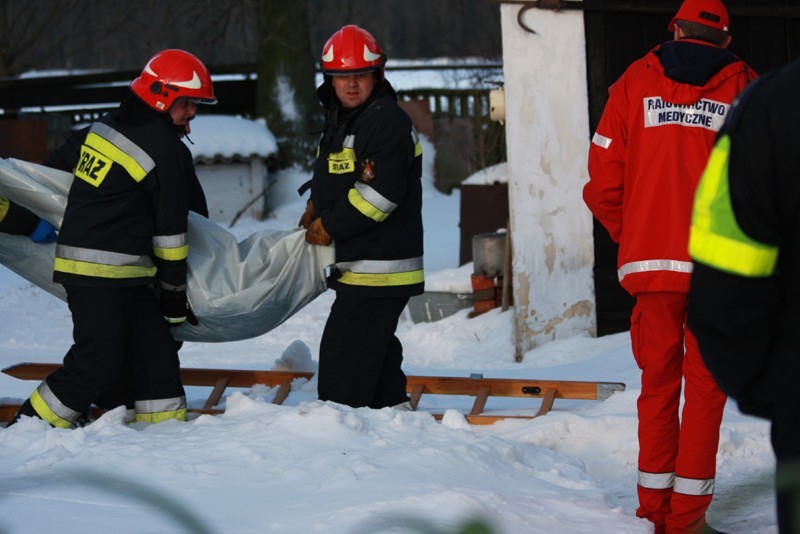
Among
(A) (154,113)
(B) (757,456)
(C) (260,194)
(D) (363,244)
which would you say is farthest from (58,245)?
(C) (260,194)

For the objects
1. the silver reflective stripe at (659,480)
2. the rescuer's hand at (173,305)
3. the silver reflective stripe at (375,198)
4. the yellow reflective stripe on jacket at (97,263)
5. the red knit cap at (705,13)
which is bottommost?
the silver reflective stripe at (659,480)

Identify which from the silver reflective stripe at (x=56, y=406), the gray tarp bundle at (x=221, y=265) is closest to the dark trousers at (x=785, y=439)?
the gray tarp bundle at (x=221, y=265)

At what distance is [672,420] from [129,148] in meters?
2.66

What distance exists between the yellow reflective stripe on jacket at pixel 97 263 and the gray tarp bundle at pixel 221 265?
0.35 m

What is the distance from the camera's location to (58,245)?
204 inches

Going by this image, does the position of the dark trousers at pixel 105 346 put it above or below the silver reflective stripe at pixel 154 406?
above

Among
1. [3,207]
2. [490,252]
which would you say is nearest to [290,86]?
[490,252]

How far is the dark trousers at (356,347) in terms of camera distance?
17.6 ft

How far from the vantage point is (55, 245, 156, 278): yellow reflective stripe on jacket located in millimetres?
5066

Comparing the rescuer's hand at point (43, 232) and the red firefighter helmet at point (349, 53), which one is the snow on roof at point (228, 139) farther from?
the red firefighter helmet at point (349, 53)

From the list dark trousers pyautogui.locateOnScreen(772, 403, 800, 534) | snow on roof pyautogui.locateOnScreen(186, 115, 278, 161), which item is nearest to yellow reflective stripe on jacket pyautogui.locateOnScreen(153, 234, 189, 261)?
dark trousers pyautogui.locateOnScreen(772, 403, 800, 534)

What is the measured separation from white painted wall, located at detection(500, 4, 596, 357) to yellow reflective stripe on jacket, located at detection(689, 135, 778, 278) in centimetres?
533

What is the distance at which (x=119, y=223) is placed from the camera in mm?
5086

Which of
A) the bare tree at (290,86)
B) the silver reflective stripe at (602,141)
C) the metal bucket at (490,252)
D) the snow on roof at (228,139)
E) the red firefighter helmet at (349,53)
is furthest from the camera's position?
the bare tree at (290,86)
